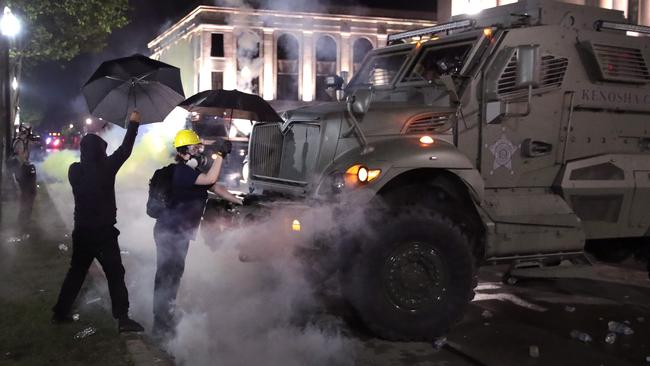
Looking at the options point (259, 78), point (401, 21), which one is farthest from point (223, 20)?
point (401, 21)

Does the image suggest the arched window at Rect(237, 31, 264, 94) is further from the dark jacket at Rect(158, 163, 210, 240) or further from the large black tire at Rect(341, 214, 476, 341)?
the large black tire at Rect(341, 214, 476, 341)

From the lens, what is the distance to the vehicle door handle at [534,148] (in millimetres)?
5824

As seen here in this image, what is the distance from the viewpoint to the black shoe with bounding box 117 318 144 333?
504 centimetres

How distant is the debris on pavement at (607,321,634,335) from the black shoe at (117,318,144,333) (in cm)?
398

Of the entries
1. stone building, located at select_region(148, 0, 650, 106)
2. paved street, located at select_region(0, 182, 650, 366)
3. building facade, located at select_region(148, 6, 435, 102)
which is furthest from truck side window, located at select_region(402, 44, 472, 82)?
building facade, located at select_region(148, 6, 435, 102)

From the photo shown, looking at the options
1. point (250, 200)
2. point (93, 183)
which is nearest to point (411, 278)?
point (250, 200)

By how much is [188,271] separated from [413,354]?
11.0 ft

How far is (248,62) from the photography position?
58.7 meters

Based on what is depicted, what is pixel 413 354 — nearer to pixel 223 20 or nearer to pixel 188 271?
pixel 188 271

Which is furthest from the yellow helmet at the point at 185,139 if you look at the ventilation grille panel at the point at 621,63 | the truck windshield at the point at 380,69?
the ventilation grille panel at the point at 621,63

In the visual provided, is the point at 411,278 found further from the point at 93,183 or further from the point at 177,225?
the point at 93,183

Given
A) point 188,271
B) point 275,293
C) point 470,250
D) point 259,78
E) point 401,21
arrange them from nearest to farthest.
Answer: point 470,250, point 275,293, point 188,271, point 401,21, point 259,78

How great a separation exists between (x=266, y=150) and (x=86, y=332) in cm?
236

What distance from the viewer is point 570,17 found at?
6.20 meters
